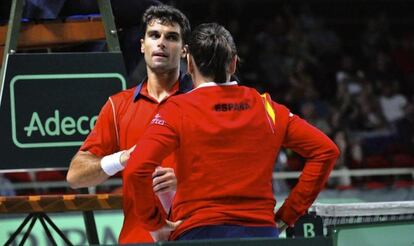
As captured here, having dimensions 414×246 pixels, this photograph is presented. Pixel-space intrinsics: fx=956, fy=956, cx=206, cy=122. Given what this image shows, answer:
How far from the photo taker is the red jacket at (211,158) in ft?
13.4

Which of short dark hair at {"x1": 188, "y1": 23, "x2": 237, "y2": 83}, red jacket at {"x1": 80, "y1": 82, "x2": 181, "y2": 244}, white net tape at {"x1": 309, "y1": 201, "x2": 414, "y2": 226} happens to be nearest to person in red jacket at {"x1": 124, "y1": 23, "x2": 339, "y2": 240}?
short dark hair at {"x1": 188, "y1": 23, "x2": 237, "y2": 83}

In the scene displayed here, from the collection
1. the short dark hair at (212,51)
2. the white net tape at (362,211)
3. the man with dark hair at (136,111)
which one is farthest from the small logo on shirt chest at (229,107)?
the white net tape at (362,211)

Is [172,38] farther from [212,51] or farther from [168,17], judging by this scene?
[212,51]

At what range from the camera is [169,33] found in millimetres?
5125

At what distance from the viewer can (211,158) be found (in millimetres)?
4117

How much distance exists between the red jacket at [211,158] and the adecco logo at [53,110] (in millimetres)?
1902

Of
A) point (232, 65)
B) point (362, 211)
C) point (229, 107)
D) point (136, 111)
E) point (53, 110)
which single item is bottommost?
point (362, 211)

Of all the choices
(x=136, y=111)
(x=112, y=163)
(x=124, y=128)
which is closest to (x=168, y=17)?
(x=136, y=111)

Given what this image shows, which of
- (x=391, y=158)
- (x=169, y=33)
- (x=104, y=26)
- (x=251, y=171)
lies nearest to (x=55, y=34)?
(x=104, y=26)

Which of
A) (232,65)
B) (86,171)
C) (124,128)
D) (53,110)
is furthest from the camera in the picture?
(53,110)

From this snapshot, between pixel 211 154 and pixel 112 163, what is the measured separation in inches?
30.8

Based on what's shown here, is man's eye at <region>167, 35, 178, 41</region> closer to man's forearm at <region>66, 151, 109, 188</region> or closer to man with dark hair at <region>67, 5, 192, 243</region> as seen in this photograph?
man with dark hair at <region>67, 5, 192, 243</region>

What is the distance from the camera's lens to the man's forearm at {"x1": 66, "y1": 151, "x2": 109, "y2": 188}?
Answer: 191 inches

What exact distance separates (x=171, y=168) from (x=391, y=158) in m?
9.71
